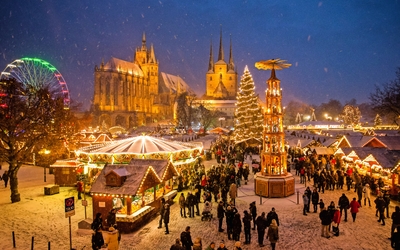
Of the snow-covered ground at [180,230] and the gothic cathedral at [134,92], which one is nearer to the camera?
the snow-covered ground at [180,230]

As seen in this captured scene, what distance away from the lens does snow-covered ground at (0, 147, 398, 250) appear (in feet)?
36.3

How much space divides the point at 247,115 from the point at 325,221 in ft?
101

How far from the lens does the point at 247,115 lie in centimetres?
4159

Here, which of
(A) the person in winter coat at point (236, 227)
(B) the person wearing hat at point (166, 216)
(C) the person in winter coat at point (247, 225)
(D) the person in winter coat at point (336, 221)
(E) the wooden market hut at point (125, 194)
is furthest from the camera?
(E) the wooden market hut at point (125, 194)

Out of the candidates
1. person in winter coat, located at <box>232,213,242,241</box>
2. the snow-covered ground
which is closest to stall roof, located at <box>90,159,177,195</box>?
the snow-covered ground

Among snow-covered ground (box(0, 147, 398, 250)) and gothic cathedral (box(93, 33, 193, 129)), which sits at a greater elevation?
gothic cathedral (box(93, 33, 193, 129))

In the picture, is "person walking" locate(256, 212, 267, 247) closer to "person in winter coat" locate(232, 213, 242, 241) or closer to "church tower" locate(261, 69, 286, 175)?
"person in winter coat" locate(232, 213, 242, 241)

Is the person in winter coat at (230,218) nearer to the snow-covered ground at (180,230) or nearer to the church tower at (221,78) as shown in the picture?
the snow-covered ground at (180,230)

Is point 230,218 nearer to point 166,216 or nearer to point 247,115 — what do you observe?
point 166,216

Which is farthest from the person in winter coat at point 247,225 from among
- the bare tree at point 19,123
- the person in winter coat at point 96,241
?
the bare tree at point 19,123

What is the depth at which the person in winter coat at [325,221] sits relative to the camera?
36.7ft

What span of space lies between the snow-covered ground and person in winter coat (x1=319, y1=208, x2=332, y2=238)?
24 centimetres

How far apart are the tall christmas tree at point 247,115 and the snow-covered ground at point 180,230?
23.6 meters

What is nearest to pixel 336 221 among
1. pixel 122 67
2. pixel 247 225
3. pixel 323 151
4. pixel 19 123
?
pixel 247 225
